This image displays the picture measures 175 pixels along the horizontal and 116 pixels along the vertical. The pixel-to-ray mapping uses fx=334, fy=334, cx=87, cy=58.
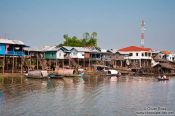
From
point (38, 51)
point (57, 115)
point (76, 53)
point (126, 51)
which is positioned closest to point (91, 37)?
point (126, 51)

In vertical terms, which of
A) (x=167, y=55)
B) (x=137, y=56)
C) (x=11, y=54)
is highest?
(x=167, y=55)

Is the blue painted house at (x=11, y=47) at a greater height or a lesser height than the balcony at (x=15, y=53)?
greater

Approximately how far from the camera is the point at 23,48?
194 feet

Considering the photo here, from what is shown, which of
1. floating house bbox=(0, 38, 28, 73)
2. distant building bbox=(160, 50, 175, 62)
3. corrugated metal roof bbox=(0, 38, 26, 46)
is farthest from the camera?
distant building bbox=(160, 50, 175, 62)

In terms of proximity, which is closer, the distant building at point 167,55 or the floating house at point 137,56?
the floating house at point 137,56

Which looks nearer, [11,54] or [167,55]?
[11,54]

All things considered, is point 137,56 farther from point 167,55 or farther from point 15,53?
point 15,53

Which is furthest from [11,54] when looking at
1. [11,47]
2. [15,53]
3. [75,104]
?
[75,104]

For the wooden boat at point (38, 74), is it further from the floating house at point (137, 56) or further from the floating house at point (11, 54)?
the floating house at point (137, 56)

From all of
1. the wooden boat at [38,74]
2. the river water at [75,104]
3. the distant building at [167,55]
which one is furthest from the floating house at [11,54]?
the distant building at [167,55]

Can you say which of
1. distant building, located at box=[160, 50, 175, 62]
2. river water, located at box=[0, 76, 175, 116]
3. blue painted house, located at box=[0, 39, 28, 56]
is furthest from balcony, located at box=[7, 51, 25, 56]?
distant building, located at box=[160, 50, 175, 62]

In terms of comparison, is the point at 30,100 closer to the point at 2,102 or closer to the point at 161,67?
the point at 2,102

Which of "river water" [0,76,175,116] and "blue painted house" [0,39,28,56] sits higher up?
"blue painted house" [0,39,28,56]

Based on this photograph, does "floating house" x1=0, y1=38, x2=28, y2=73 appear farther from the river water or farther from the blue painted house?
the river water
